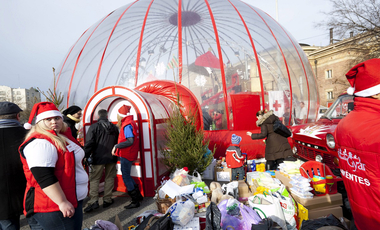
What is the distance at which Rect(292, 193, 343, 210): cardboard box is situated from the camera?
3006 millimetres

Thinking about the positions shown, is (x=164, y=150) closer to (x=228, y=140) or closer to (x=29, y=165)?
(x=228, y=140)

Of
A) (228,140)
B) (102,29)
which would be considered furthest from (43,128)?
(102,29)

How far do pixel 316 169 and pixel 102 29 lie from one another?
7804 mm

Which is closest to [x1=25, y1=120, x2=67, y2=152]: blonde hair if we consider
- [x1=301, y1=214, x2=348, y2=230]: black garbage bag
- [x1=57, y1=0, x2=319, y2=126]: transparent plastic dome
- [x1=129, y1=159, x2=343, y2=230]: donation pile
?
[x1=129, y1=159, x2=343, y2=230]: donation pile

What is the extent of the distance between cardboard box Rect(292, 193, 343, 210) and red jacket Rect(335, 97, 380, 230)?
56.2 inches

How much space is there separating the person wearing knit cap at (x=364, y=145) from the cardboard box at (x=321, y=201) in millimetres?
1427

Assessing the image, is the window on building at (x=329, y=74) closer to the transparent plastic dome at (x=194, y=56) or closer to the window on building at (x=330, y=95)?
the window on building at (x=330, y=95)

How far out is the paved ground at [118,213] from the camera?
3.52 meters

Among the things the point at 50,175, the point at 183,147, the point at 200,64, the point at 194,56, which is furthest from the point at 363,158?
the point at 194,56

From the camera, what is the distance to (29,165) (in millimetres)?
1672

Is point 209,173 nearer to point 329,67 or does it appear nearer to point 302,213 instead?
point 302,213

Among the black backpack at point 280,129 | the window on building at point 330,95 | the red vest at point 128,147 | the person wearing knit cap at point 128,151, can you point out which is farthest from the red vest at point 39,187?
the window on building at point 330,95

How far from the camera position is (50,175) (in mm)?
1681

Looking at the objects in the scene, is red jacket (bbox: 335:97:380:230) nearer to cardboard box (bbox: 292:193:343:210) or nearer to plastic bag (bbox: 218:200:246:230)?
plastic bag (bbox: 218:200:246:230)
